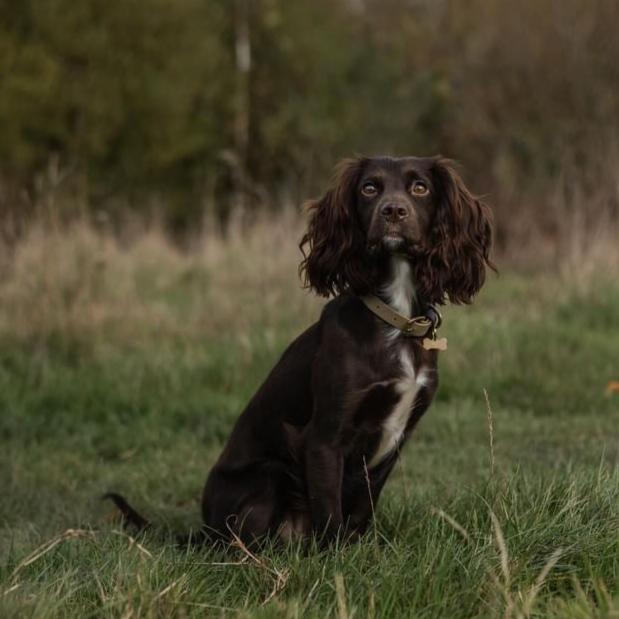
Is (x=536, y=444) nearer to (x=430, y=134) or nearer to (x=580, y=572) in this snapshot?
(x=580, y=572)

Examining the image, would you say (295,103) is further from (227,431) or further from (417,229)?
(417,229)

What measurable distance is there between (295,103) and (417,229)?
61.4 feet

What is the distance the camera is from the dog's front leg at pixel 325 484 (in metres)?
3.21

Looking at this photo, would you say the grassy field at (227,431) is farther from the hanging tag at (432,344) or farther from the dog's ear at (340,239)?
the dog's ear at (340,239)

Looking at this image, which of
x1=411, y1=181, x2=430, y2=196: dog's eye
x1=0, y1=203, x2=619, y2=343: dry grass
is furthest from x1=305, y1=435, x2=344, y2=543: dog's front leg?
x1=0, y1=203, x2=619, y2=343: dry grass

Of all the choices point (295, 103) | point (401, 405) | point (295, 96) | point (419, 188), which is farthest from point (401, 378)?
point (295, 96)

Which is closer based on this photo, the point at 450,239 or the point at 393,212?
the point at 393,212

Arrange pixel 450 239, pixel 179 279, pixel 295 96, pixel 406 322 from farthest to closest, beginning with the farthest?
pixel 295 96 → pixel 179 279 → pixel 450 239 → pixel 406 322

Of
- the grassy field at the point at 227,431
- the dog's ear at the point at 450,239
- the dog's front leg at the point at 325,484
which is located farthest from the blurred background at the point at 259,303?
the dog's ear at the point at 450,239

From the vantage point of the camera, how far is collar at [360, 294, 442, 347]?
10.7 ft

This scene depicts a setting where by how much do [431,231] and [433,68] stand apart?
1830 centimetres

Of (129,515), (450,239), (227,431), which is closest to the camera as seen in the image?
(450,239)

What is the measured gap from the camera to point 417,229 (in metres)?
3.22

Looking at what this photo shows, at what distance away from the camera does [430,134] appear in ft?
63.1
